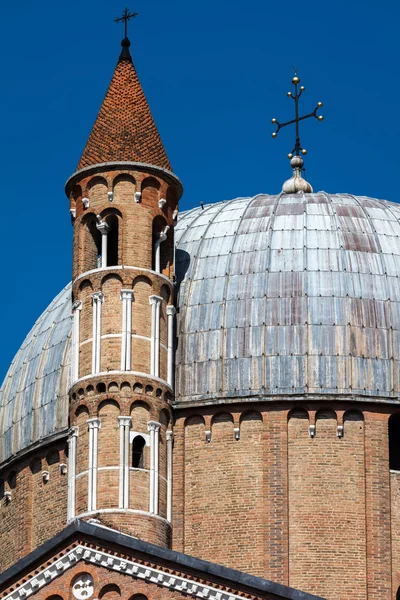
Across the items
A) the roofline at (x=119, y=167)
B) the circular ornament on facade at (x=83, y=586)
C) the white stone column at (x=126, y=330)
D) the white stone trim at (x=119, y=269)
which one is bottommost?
the circular ornament on facade at (x=83, y=586)

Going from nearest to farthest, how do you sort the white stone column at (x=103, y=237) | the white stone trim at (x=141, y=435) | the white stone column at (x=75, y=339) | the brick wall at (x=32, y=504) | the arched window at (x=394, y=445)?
the white stone trim at (x=141, y=435), the white stone column at (x=75, y=339), the white stone column at (x=103, y=237), the arched window at (x=394, y=445), the brick wall at (x=32, y=504)

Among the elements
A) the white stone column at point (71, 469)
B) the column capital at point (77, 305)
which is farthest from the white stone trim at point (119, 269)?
the white stone column at point (71, 469)

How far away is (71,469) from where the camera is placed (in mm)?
45469

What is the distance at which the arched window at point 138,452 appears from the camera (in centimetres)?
4522

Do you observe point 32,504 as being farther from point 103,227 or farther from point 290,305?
point 290,305

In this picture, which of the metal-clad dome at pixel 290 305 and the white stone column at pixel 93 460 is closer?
the white stone column at pixel 93 460

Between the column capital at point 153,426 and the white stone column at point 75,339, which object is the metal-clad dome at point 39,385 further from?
the column capital at point 153,426

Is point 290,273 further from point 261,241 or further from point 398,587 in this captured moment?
point 398,587

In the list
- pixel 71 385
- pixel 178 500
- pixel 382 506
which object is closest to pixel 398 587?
pixel 382 506

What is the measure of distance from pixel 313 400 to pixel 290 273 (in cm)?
317

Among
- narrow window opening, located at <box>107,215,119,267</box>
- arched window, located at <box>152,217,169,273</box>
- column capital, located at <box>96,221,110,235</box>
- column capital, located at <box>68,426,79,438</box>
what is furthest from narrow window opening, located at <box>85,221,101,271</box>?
column capital, located at <box>68,426,79,438</box>

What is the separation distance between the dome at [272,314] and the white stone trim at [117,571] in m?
9.11

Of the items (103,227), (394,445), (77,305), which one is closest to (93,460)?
(77,305)

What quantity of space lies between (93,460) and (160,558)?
7137 mm
